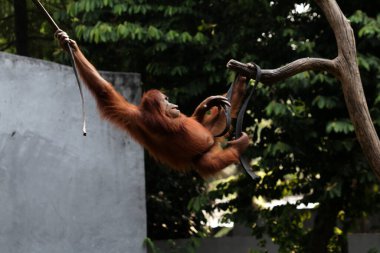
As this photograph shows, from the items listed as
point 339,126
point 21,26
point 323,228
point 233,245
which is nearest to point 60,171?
point 339,126

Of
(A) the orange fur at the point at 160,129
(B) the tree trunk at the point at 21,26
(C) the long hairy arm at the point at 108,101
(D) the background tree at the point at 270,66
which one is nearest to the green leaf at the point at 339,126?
(D) the background tree at the point at 270,66

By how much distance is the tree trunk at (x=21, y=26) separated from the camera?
9.80 meters

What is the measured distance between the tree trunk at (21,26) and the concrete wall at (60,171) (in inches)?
105

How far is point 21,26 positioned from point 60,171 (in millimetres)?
3434

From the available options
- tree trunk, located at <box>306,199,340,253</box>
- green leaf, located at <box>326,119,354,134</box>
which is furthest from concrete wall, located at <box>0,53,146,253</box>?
tree trunk, located at <box>306,199,340,253</box>

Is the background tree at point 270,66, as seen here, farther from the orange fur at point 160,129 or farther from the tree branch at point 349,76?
the orange fur at point 160,129

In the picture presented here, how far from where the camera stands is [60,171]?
7105 mm

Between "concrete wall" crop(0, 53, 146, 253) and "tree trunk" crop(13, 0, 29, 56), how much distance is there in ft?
8.78

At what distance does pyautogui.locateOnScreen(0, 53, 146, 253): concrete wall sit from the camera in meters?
6.81

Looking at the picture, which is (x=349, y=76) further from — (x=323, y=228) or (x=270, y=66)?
(x=323, y=228)

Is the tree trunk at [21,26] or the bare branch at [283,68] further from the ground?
the bare branch at [283,68]

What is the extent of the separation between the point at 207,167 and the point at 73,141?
8.45 ft

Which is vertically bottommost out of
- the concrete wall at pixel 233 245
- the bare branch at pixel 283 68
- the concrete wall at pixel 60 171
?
the concrete wall at pixel 233 245

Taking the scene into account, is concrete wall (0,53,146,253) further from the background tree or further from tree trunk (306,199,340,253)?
tree trunk (306,199,340,253)
